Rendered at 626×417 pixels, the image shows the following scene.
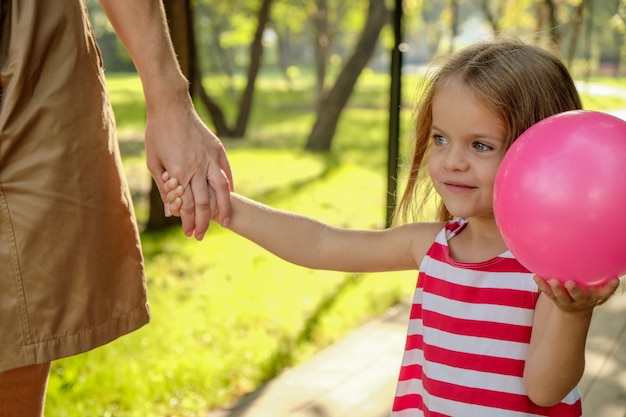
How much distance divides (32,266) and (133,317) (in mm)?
290

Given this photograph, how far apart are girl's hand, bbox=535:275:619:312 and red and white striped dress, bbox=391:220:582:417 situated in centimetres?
29

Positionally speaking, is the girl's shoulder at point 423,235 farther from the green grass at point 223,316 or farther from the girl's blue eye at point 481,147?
the green grass at point 223,316

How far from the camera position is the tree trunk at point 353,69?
1202 cm

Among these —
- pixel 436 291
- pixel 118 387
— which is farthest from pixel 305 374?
pixel 436 291

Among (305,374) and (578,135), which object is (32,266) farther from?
(305,374)

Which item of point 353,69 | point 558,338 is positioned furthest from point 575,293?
point 353,69

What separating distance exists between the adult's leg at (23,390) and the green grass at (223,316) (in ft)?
6.01

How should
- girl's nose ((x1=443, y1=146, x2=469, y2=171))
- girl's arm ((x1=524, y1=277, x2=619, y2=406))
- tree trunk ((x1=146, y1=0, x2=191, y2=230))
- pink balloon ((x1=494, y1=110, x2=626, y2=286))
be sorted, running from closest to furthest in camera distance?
pink balloon ((x1=494, y1=110, x2=626, y2=286))
girl's arm ((x1=524, y1=277, x2=619, y2=406))
girl's nose ((x1=443, y1=146, x2=469, y2=171))
tree trunk ((x1=146, y1=0, x2=191, y2=230))

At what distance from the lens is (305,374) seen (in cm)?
424

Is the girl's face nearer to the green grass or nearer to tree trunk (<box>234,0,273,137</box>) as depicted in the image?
the green grass

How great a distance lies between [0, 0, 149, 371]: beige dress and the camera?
185cm

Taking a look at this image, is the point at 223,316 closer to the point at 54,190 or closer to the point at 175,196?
the point at 175,196

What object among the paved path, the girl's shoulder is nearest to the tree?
the paved path

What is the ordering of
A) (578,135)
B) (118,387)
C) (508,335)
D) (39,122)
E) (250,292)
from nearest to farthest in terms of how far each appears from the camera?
(578,135)
(39,122)
(508,335)
(118,387)
(250,292)
